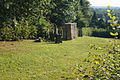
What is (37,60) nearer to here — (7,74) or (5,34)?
(7,74)

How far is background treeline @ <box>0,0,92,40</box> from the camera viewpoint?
41.5 feet

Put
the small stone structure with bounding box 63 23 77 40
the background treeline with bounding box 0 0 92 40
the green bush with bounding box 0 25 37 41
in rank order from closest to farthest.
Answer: the background treeline with bounding box 0 0 92 40 → the green bush with bounding box 0 25 37 41 → the small stone structure with bounding box 63 23 77 40

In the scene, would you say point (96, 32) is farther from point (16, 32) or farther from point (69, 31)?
point (16, 32)

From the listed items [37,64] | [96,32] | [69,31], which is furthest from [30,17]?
[96,32]

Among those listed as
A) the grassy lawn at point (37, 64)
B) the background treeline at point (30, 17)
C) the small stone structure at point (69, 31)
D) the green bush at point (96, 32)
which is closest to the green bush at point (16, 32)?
the background treeline at point (30, 17)

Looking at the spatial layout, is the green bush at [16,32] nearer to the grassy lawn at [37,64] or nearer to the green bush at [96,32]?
the grassy lawn at [37,64]

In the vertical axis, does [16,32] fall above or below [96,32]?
above

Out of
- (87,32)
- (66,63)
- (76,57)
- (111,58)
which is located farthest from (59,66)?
(87,32)

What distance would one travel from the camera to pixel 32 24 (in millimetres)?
20203

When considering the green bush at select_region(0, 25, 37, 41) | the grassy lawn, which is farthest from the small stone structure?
the grassy lawn

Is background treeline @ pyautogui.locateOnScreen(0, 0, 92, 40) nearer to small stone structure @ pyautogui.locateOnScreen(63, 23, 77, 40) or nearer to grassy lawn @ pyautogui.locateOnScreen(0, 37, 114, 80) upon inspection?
small stone structure @ pyautogui.locateOnScreen(63, 23, 77, 40)

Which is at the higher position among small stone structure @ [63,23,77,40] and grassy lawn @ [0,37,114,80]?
small stone structure @ [63,23,77,40]

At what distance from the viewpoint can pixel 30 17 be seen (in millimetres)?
14359

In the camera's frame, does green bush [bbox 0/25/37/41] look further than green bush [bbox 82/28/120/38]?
No
